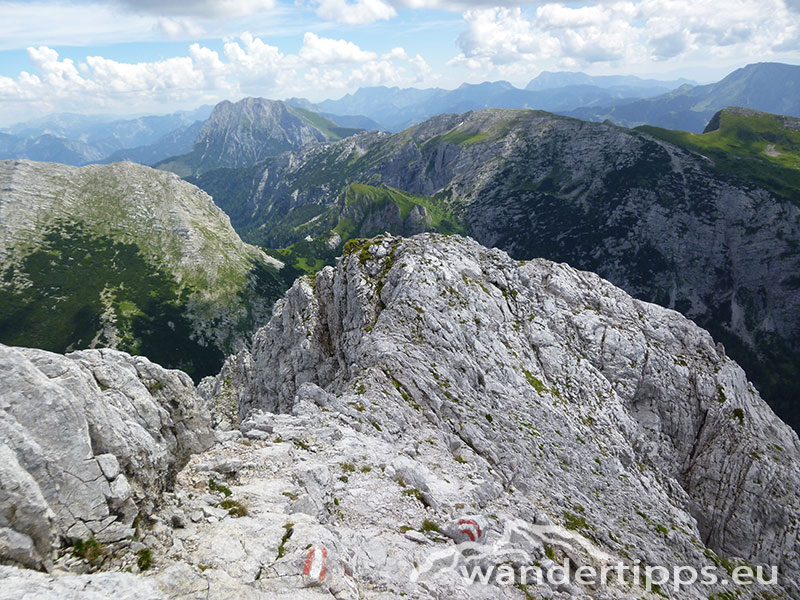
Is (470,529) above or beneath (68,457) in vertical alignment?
beneath

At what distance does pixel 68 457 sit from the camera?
1448 centimetres

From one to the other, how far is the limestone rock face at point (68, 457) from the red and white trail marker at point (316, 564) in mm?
6880

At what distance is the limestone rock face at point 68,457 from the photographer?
12.5m

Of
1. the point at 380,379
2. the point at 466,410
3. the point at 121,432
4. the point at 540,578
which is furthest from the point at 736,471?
the point at 121,432

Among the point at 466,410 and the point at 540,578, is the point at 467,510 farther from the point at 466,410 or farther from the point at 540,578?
the point at 466,410

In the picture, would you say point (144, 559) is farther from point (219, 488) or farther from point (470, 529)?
point (470, 529)

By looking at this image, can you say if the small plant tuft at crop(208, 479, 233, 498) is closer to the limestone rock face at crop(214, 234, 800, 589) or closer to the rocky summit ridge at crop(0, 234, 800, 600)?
the rocky summit ridge at crop(0, 234, 800, 600)

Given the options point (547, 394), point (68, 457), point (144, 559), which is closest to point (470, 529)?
point (144, 559)

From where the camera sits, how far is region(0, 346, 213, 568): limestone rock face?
41.1 feet

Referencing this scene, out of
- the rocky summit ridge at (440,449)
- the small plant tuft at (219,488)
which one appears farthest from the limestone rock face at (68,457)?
the small plant tuft at (219,488)

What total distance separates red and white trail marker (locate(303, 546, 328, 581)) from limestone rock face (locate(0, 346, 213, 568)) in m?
6.88

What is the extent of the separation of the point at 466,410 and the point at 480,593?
18.5 m

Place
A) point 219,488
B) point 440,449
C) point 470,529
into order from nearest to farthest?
point 219,488 → point 470,529 → point 440,449

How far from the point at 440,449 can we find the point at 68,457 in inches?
971
